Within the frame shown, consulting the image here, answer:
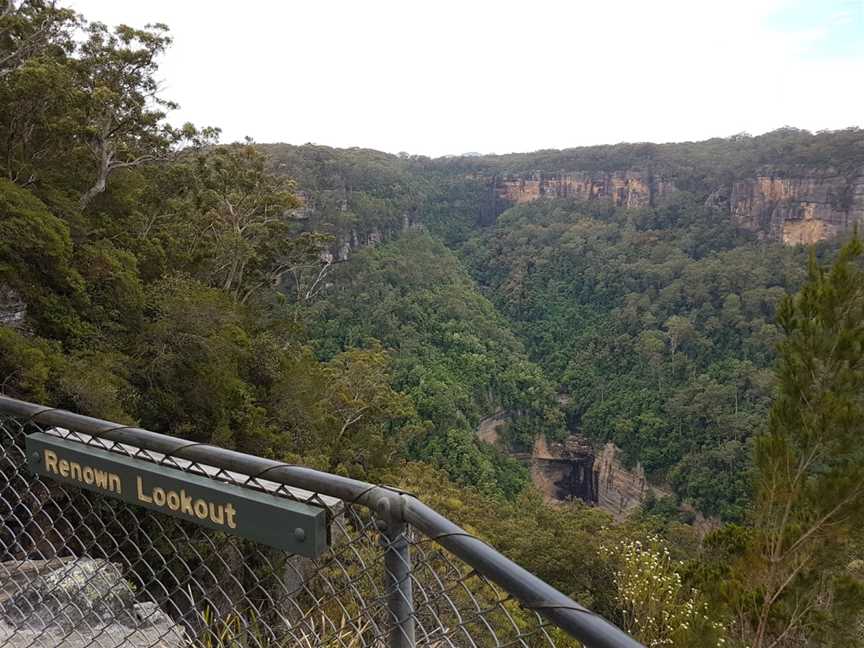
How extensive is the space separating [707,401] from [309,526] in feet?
122

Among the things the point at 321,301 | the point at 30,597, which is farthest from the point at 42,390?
the point at 321,301

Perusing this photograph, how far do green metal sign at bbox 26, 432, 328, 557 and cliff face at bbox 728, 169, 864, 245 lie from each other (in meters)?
52.4

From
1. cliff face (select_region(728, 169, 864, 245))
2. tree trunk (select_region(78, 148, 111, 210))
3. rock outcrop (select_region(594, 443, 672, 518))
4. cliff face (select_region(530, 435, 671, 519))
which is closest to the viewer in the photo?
tree trunk (select_region(78, 148, 111, 210))

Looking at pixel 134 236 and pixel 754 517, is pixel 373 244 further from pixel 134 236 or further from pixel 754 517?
pixel 754 517

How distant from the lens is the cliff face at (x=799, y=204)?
4588 cm

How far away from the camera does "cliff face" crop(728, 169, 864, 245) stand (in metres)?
45.9

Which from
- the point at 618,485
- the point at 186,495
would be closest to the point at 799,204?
the point at 618,485

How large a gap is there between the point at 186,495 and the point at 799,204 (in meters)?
57.5

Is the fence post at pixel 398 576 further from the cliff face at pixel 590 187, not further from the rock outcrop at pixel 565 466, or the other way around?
the cliff face at pixel 590 187

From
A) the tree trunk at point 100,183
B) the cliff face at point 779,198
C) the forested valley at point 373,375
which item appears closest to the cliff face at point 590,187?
the cliff face at point 779,198

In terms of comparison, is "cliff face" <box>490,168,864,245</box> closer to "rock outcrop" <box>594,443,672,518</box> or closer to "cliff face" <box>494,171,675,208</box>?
"cliff face" <box>494,171,675,208</box>

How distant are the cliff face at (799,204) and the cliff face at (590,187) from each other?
37.8ft

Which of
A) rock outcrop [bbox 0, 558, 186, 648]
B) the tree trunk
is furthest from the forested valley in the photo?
rock outcrop [bbox 0, 558, 186, 648]

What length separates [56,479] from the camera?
150 centimetres
